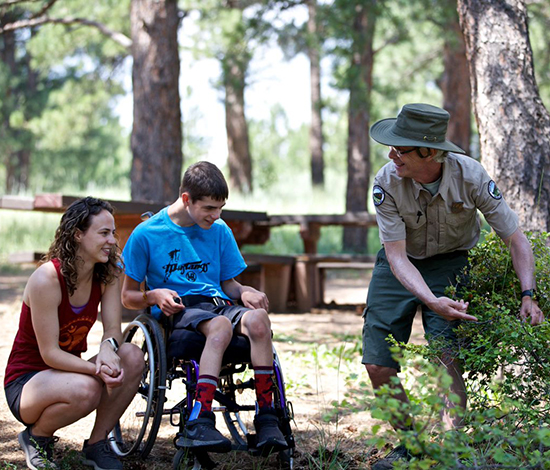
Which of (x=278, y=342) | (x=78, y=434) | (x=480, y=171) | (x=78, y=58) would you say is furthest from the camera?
(x=78, y=58)

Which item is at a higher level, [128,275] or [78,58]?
[78,58]

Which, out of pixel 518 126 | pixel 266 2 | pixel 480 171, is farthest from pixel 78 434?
pixel 266 2

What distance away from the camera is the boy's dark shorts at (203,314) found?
10.2 feet

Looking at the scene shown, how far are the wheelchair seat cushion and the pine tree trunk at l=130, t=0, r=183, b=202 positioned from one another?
5196 mm

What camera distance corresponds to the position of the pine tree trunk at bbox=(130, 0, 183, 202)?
820 centimetres

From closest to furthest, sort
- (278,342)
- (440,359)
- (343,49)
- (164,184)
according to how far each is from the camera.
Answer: (440,359), (278,342), (164,184), (343,49)

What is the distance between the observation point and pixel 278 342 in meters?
5.96

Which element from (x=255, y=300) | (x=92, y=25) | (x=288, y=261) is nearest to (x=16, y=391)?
(x=255, y=300)

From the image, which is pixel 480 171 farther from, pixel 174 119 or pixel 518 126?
pixel 174 119

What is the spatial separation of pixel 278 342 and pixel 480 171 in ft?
10.3

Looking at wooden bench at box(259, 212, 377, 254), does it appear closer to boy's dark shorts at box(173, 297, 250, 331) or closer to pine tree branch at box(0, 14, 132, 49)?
pine tree branch at box(0, 14, 132, 49)

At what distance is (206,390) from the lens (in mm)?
2895

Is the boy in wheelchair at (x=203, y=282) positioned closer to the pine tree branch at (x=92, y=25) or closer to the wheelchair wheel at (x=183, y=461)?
the wheelchair wheel at (x=183, y=461)

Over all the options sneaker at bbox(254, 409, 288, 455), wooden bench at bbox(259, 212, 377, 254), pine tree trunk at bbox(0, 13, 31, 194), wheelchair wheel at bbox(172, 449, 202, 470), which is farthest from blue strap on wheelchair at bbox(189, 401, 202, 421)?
pine tree trunk at bbox(0, 13, 31, 194)
